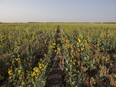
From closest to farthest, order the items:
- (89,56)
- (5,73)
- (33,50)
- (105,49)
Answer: (5,73), (89,56), (33,50), (105,49)

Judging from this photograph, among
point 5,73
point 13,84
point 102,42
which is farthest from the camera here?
point 102,42

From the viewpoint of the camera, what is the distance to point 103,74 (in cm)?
768

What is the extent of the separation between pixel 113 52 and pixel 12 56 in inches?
251

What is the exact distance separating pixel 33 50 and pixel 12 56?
167 cm

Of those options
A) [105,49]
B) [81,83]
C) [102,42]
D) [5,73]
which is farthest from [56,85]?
[102,42]

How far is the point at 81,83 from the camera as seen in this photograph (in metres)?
6.80

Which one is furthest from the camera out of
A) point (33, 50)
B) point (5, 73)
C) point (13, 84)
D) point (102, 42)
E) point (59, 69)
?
point (102, 42)

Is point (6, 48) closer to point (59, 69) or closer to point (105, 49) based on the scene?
point (59, 69)

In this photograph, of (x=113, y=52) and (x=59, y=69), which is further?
(x=113, y=52)

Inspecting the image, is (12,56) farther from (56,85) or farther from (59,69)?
(56,85)

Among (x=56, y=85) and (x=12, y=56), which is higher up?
(x=12, y=56)

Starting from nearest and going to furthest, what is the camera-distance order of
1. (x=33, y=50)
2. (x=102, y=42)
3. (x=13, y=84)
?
(x=13, y=84) < (x=33, y=50) < (x=102, y=42)

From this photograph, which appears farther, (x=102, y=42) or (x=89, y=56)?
(x=102, y=42)

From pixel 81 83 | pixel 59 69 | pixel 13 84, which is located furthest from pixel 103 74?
pixel 13 84
